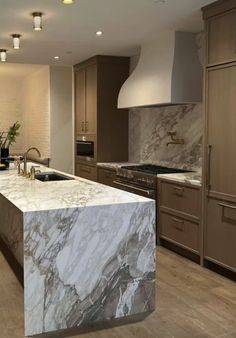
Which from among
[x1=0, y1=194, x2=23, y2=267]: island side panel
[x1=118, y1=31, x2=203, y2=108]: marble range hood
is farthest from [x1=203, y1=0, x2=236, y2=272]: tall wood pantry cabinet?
[x1=0, y1=194, x2=23, y2=267]: island side panel

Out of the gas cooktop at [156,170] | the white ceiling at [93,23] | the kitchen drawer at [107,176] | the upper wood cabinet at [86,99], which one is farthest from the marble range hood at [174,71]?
the upper wood cabinet at [86,99]

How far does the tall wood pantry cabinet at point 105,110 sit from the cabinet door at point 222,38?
9.18 ft

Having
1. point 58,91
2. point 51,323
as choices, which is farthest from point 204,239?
point 58,91

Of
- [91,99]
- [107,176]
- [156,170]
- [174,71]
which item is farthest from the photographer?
[91,99]

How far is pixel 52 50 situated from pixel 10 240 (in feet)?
9.65

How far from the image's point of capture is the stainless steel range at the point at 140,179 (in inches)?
197

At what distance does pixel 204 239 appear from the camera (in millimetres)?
4195

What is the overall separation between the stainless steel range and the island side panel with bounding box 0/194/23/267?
1598 millimetres

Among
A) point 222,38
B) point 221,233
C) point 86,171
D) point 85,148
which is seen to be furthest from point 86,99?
point 221,233

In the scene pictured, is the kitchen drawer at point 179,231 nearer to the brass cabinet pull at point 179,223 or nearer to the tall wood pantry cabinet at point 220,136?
the brass cabinet pull at point 179,223

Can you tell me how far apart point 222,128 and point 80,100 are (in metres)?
3.83

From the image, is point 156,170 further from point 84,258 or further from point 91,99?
point 84,258

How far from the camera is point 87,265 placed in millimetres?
2932

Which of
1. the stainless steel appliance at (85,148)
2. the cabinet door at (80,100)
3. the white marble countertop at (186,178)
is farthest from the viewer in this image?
the cabinet door at (80,100)
